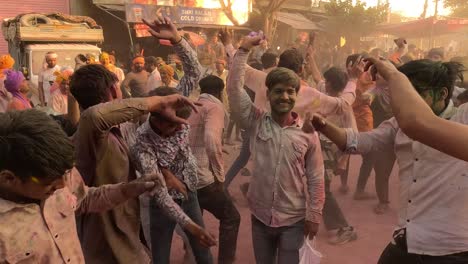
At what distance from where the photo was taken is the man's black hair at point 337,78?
473 cm

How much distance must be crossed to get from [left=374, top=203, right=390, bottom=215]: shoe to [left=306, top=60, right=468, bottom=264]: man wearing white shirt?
3.24 meters

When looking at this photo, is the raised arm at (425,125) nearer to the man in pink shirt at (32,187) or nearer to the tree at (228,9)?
the man in pink shirt at (32,187)

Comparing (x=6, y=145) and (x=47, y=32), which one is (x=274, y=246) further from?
(x=47, y=32)

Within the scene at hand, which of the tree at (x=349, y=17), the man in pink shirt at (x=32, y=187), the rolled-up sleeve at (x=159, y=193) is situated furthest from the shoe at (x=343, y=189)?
the tree at (x=349, y=17)

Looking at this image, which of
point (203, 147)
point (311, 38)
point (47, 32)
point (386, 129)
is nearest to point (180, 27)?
point (47, 32)

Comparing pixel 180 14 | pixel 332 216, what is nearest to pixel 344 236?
pixel 332 216

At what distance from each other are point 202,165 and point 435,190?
1922 mm

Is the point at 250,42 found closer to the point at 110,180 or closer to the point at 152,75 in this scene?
the point at 110,180

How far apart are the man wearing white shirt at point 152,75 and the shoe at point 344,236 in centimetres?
405

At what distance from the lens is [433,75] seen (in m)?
2.02

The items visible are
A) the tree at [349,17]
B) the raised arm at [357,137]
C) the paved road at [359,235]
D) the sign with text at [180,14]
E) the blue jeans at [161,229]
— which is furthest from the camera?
the tree at [349,17]

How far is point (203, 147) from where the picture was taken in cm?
352

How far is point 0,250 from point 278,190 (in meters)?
1.73

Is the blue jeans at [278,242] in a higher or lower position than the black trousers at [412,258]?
lower
